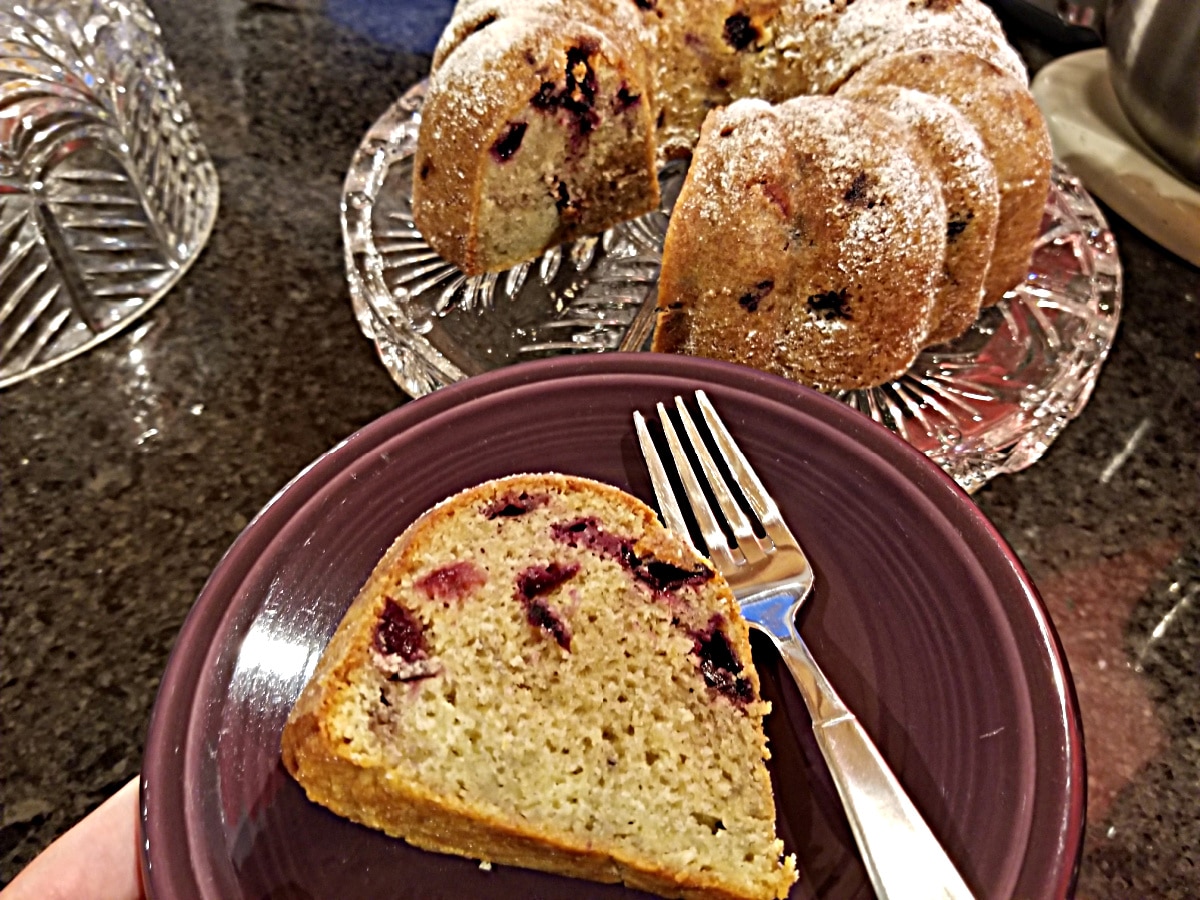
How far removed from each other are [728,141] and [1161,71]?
25.3 inches

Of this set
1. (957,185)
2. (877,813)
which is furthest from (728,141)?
(877,813)

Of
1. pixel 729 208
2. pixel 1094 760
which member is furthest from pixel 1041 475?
pixel 729 208

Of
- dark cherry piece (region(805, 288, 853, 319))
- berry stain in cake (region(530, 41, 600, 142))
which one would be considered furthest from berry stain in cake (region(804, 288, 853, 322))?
berry stain in cake (region(530, 41, 600, 142))

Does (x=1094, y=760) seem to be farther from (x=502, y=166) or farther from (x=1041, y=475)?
(x=502, y=166)

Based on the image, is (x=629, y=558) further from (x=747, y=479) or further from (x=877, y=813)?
(x=877, y=813)

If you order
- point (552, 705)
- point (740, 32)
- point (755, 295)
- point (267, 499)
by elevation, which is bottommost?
point (267, 499)

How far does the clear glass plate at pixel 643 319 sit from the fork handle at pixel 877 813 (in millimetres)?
431

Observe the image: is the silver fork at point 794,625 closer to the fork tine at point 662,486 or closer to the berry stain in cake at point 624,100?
the fork tine at point 662,486

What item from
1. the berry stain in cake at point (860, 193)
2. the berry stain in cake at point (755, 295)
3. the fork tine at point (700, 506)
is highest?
the berry stain in cake at point (860, 193)

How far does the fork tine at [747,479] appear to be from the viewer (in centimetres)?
68

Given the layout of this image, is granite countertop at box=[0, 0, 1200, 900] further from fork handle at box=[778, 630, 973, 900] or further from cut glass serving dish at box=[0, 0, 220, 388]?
fork handle at box=[778, 630, 973, 900]

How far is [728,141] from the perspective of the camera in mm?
974

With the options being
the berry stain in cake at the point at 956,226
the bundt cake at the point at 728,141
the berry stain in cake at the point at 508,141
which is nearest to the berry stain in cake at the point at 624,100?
the bundt cake at the point at 728,141

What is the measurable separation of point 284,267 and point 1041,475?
3.20ft
